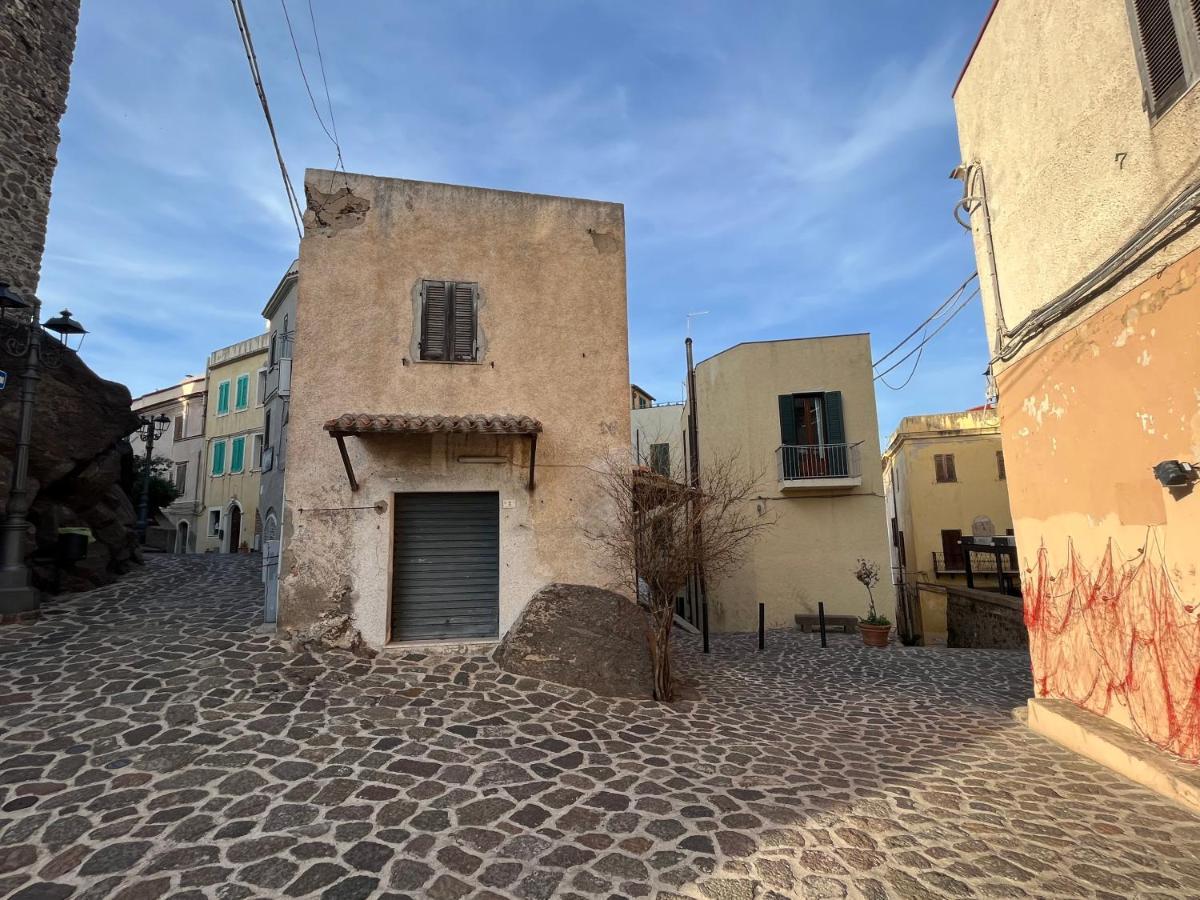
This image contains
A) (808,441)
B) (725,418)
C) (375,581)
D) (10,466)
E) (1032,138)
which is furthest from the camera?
(725,418)

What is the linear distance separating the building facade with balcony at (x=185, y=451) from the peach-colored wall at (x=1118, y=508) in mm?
32613

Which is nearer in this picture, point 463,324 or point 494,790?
point 494,790

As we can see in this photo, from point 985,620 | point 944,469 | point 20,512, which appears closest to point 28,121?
point 20,512

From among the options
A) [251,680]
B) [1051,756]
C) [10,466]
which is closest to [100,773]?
[251,680]

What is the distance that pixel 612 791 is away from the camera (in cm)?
458

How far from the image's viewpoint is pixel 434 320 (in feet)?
26.7

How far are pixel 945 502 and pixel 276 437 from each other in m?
23.4

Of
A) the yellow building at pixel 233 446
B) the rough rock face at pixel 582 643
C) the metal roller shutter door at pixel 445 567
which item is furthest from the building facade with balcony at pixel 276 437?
the yellow building at pixel 233 446

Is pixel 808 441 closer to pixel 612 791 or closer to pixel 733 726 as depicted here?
pixel 733 726

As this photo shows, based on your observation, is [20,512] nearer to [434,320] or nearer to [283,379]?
[283,379]

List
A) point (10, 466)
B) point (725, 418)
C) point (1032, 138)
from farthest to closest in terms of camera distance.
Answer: point (725, 418)
point (10, 466)
point (1032, 138)

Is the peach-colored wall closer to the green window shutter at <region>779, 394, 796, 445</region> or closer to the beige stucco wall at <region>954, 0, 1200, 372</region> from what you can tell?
the beige stucco wall at <region>954, 0, 1200, 372</region>

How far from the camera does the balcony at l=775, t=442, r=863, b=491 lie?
15406 millimetres

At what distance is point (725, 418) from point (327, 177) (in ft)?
40.1
